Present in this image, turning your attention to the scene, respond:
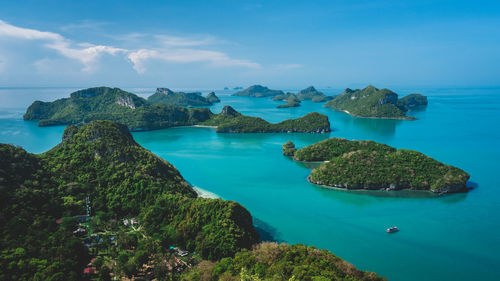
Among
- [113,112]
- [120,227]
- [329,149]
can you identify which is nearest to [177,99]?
[113,112]

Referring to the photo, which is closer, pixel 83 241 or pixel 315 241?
pixel 83 241

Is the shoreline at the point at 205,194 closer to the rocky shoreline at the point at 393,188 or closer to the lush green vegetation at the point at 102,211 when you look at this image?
the lush green vegetation at the point at 102,211

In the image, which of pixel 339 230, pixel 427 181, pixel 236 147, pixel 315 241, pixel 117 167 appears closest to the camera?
pixel 315 241

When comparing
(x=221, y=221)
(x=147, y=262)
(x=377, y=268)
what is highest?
(x=221, y=221)

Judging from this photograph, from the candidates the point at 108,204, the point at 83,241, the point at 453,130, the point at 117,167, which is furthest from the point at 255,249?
the point at 453,130

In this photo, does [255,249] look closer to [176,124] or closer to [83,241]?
[83,241]

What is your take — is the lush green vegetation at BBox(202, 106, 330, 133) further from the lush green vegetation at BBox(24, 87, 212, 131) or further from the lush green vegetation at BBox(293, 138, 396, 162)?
the lush green vegetation at BBox(293, 138, 396, 162)

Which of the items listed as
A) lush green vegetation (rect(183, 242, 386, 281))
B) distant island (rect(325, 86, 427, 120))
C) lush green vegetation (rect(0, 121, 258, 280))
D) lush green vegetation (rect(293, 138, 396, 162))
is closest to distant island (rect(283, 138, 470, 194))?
lush green vegetation (rect(293, 138, 396, 162))

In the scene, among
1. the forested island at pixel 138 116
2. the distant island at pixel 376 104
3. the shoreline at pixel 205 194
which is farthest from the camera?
the distant island at pixel 376 104

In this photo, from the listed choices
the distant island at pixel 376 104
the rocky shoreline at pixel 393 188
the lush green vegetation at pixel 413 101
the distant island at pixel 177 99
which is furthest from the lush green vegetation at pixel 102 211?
the lush green vegetation at pixel 413 101
